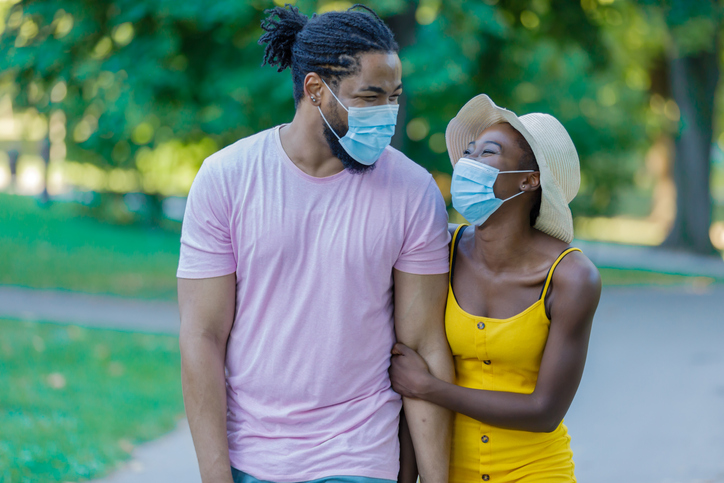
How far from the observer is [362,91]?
100.0 inches

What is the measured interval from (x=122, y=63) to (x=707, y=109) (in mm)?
14659

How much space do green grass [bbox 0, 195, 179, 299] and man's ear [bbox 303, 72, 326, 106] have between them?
29.7 ft

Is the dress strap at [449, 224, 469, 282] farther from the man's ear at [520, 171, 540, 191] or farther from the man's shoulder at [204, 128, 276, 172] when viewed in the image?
the man's shoulder at [204, 128, 276, 172]

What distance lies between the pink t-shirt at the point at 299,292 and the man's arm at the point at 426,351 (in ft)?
0.38

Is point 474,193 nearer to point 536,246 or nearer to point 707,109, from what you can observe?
point 536,246

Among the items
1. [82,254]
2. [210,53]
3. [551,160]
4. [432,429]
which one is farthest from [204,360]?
[82,254]

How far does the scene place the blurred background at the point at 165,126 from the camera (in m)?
6.54

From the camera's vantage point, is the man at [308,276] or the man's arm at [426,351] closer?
the man at [308,276]

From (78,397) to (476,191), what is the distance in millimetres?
4708

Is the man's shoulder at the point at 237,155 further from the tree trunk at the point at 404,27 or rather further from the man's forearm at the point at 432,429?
the tree trunk at the point at 404,27

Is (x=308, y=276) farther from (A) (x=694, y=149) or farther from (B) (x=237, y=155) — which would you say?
(A) (x=694, y=149)

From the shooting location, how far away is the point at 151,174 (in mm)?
20875

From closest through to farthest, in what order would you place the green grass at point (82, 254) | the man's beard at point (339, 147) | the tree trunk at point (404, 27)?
the man's beard at point (339, 147) → the tree trunk at point (404, 27) → the green grass at point (82, 254)

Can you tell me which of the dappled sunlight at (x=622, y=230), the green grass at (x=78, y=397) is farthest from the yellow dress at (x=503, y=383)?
the dappled sunlight at (x=622, y=230)
